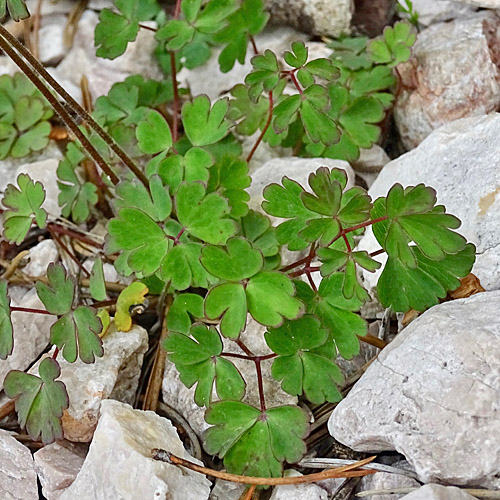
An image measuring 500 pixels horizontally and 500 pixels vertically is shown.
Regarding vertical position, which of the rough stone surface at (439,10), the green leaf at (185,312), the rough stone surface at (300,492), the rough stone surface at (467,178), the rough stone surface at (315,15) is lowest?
the rough stone surface at (300,492)

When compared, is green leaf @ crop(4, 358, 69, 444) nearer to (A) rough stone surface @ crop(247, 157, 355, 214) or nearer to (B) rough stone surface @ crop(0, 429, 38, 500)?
(B) rough stone surface @ crop(0, 429, 38, 500)

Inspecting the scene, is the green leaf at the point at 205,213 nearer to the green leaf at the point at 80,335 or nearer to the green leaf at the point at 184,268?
the green leaf at the point at 184,268

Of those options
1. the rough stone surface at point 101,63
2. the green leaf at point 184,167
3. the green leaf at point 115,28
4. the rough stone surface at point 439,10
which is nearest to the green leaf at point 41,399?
the green leaf at point 184,167

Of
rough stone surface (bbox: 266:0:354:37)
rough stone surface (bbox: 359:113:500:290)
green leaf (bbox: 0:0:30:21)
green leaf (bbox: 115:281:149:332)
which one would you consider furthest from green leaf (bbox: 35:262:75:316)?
rough stone surface (bbox: 266:0:354:37)

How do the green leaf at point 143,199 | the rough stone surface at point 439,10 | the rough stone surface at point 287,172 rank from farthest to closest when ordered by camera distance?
the rough stone surface at point 439,10 → the rough stone surface at point 287,172 → the green leaf at point 143,199

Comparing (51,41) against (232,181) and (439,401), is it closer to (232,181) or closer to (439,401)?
(232,181)

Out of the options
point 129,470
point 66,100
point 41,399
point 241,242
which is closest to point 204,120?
point 66,100

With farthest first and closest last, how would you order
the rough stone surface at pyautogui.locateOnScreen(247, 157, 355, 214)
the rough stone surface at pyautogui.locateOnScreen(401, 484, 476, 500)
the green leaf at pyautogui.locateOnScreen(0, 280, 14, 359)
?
1. the rough stone surface at pyautogui.locateOnScreen(247, 157, 355, 214)
2. the green leaf at pyautogui.locateOnScreen(0, 280, 14, 359)
3. the rough stone surface at pyautogui.locateOnScreen(401, 484, 476, 500)
